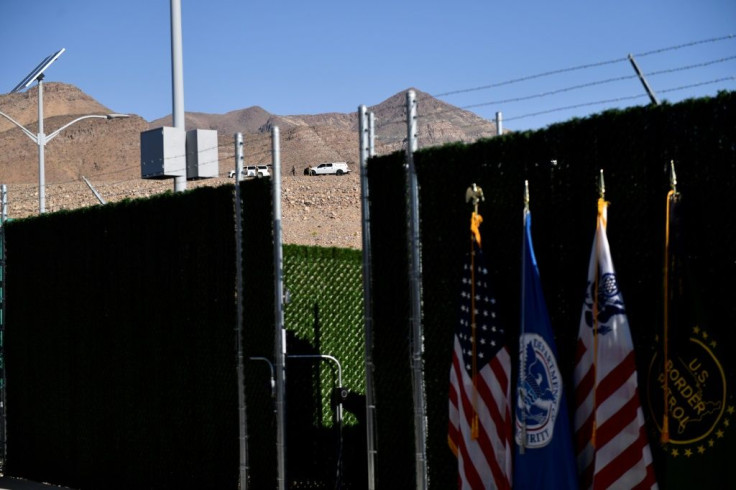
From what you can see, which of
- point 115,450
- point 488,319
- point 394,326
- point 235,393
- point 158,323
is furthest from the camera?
point 115,450

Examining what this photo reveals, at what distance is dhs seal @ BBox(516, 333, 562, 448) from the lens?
20.7 ft

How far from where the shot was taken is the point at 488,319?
679cm

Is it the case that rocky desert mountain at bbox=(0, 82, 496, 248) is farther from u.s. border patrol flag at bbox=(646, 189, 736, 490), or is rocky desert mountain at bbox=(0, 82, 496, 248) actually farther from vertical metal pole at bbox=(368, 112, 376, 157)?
u.s. border patrol flag at bbox=(646, 189, 736, 490)

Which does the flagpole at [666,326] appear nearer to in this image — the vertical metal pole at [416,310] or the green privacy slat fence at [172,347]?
the vertical metal pole at [416,310]

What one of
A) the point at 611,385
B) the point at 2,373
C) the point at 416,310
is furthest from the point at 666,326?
the point at 2,373

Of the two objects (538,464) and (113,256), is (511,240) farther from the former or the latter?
(113,256)

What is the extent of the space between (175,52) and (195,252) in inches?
121

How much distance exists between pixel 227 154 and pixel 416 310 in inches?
3361

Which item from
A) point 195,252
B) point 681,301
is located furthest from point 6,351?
point 681,301

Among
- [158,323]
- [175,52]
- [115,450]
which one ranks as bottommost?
[115,450]

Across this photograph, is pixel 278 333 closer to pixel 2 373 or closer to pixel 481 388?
pixel 481 388

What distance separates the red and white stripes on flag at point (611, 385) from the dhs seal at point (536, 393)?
0.85 feet

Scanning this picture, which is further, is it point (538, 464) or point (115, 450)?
point (115, 450)

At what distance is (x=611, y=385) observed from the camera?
599cm
